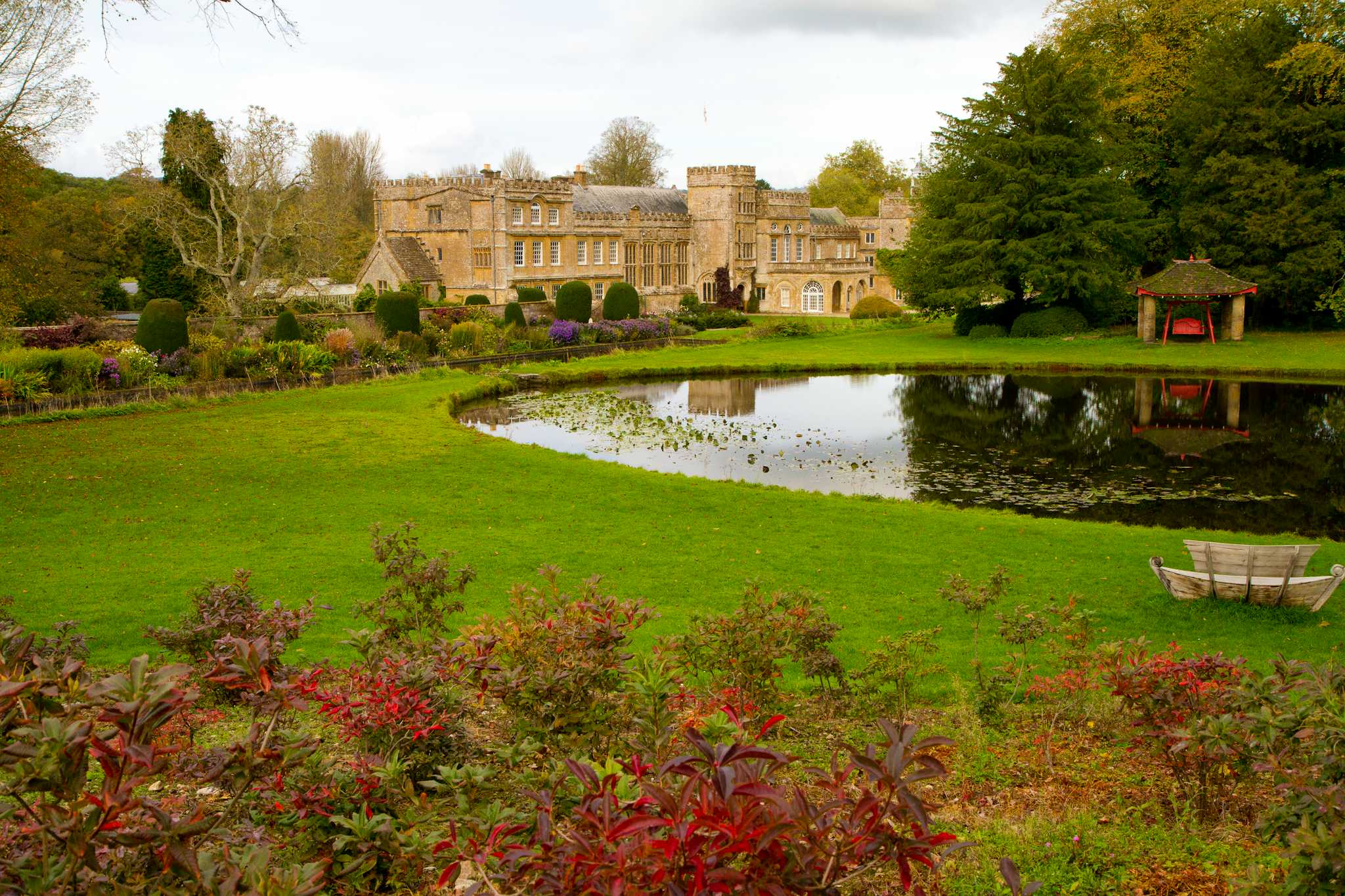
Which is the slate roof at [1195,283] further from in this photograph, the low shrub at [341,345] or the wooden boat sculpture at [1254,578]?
the wooden boat sculpture at [1254,578]

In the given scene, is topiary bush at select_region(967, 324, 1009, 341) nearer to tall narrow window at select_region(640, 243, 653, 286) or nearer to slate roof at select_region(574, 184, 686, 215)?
tall narrow window at select_region(640, 243, 653, 286)

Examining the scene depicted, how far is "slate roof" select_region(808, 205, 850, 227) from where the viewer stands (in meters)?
68.9

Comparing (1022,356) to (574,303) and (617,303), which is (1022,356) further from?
(574,303)

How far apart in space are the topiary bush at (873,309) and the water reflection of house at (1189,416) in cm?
2394

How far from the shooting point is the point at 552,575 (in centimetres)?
583

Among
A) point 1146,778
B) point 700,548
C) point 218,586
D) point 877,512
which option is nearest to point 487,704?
point 218,586

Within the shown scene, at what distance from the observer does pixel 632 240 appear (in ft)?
190

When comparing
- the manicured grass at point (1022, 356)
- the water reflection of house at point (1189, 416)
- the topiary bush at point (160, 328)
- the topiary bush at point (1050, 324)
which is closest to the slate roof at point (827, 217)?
the manicured grass at point (1022, 356)

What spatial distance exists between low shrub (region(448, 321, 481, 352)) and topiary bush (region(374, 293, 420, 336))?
1.32 meters

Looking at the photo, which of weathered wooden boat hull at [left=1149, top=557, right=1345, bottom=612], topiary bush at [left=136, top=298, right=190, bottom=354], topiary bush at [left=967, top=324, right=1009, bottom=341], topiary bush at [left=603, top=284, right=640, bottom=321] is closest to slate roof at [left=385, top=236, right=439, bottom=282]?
topiary bush at [left=603, top=284, right=640, bottom=321]

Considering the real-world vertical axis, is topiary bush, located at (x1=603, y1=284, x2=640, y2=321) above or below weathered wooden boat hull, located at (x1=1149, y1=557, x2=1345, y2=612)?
above

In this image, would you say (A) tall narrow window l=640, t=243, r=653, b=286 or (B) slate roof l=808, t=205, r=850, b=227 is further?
(B) slate roof l=808, t=205, r=850, b=227

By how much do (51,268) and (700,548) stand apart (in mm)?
33763

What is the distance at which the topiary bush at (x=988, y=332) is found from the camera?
3991 centimetres
